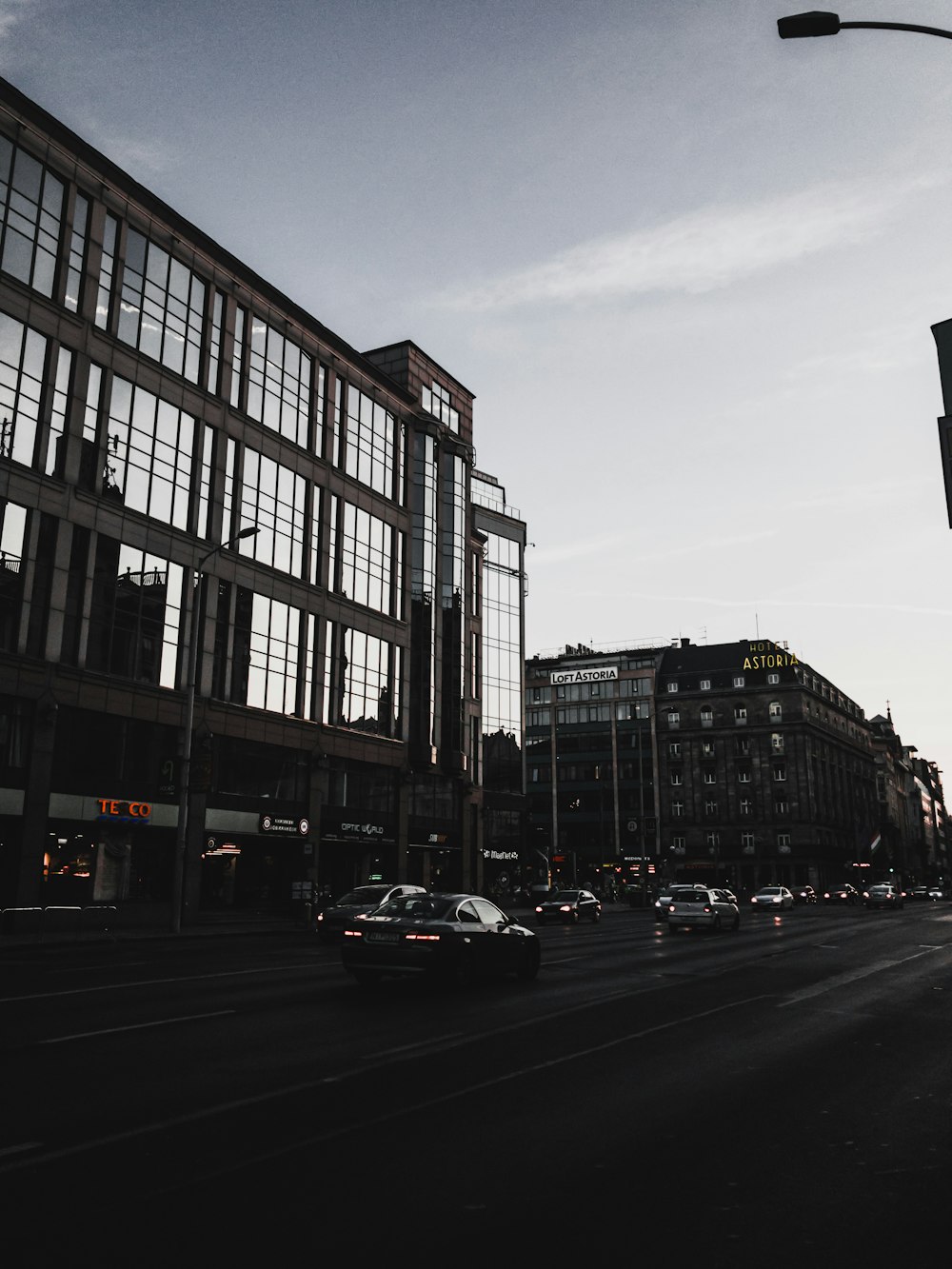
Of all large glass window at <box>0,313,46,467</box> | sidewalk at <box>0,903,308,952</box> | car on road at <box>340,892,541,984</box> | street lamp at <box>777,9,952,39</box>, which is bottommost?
sidewalk at <box>0,903,308,952</box>

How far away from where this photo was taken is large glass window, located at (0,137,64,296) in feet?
105

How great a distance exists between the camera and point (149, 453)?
120 feet

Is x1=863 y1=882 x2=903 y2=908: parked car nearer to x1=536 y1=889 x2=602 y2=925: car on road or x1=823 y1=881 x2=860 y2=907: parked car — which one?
x1=823 y1=881 x2=860 y2=907: parked car

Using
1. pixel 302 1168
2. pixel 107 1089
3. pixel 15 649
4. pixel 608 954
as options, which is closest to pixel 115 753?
pixel 15 649

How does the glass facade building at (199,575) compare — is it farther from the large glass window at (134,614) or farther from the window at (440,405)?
the window at (440,405)

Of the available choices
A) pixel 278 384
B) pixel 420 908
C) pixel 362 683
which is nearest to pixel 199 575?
pixel 278 384

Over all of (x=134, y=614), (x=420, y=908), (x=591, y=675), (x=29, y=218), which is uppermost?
(x=591, y=675)

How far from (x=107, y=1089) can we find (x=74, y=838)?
89.1 feet

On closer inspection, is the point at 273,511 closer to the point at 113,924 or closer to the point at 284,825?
the point at 284,825

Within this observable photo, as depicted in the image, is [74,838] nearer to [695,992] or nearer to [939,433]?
[695,992]

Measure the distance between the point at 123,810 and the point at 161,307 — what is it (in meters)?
18.6

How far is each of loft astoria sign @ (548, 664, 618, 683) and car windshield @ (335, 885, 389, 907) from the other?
9150 cm

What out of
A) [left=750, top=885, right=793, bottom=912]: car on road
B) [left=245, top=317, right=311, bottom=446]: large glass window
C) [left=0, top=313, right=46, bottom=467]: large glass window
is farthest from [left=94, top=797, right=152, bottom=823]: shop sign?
[left=750, top=885, right=793, bottom=912]: car on road

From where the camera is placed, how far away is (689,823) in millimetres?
110688
